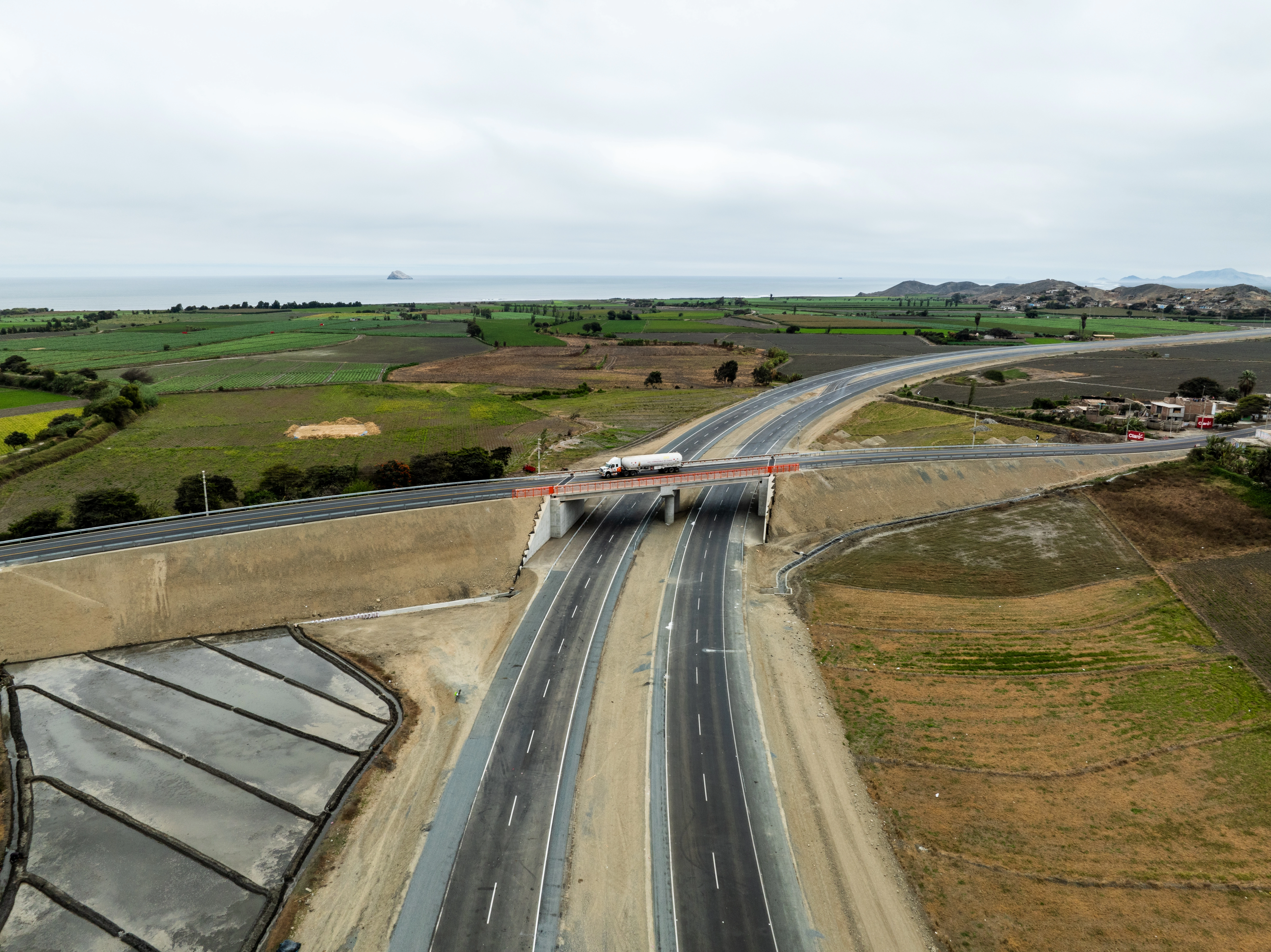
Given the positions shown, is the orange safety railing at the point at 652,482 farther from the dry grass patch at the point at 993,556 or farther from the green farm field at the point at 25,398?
the green farm field at the point at 25,398

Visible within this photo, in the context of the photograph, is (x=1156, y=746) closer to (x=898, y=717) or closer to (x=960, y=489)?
(x=898, y=717)

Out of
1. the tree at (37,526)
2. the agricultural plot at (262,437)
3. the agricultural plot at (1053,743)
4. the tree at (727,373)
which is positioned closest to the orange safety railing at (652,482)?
the agricultural plot at (1053,743)

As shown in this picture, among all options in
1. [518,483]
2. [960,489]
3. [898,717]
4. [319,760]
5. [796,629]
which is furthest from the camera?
[960,489]

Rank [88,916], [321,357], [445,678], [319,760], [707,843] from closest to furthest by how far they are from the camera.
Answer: [88,916] → [707,843] → [319,760] → [445,678] → [321,357]

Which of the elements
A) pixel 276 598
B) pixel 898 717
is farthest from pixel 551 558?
pixel 898 717

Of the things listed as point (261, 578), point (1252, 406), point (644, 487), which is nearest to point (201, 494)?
point (261, 578)

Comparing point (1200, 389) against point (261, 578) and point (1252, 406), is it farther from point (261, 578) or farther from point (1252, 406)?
point (261, 578)
